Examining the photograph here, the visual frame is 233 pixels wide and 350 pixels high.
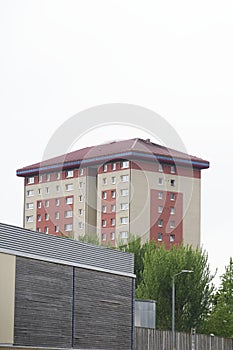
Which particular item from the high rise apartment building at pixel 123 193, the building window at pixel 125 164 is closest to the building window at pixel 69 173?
the high rise apartment building at pixel 123 193

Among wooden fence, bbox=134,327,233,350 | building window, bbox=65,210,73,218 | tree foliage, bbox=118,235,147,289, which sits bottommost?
wooden fence, bbox=134,327,233,350

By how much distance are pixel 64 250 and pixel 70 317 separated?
2.95 m

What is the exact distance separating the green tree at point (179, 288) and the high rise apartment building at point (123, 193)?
48.7m

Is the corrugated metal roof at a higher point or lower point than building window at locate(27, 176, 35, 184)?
lower

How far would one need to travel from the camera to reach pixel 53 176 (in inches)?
5694

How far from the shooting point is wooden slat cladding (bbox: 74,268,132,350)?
46.8m

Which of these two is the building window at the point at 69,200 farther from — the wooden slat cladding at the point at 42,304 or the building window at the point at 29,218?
the wooden slat cladding at the point at 42,304

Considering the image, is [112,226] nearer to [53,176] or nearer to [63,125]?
[53,176]

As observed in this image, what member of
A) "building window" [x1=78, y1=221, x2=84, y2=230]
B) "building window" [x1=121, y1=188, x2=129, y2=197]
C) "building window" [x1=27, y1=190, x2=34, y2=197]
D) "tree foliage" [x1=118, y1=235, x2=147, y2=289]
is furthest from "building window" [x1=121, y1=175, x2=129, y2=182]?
"tree foliage" [x1=118, y1=235, x2=147, y2=289]

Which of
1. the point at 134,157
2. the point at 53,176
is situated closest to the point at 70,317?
the point at 134,157

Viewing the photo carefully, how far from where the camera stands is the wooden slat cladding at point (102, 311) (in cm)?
4681

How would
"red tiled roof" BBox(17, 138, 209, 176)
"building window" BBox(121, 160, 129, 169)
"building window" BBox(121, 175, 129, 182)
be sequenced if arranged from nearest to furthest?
"red tiled roof" BBox(17, 138, 209, 176)
"building window" BBox(121, 160, 129, 169)
"building window" BBox(121, 175, 129, 182)

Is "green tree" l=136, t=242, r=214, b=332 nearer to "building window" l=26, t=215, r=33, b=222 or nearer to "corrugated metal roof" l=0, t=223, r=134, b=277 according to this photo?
"corrugated metal roof" l=0, t=223, r=134, b=277

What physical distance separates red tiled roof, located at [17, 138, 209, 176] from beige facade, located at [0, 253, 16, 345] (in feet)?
301
